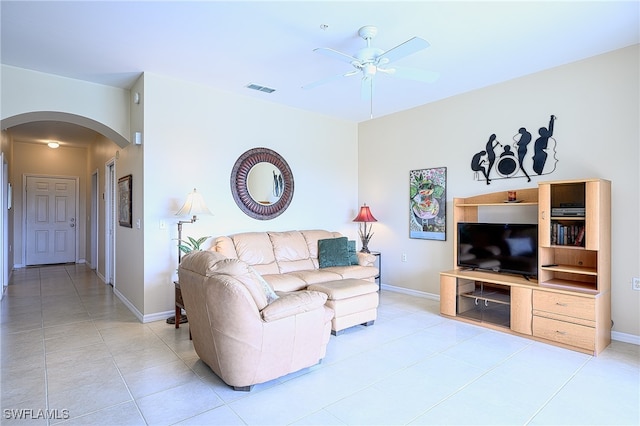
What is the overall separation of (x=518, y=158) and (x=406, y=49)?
230 centimetres

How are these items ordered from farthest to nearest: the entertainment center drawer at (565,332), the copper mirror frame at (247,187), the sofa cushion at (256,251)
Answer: the copper mirror frame at (247,187) < the sofa cushion at (256,251) < the entertainment center drawer at (565,332)

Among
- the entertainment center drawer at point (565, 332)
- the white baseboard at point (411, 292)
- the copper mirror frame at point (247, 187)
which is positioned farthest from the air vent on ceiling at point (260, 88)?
the entertainment center drawer at point (565, 332)

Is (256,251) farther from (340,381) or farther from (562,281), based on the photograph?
(562,281)

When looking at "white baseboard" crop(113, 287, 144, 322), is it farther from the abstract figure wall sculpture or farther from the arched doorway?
the abstract figure wall sculpture

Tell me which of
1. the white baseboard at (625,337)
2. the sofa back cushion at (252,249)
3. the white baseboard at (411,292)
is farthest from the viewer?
the white baseboard at (411,292)

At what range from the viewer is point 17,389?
2424 mm

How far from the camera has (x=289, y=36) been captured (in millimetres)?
3084

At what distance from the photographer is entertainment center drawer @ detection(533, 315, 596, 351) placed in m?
3.06

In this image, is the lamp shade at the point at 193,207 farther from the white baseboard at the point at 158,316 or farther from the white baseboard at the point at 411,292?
the white baseboard at the point at 411,292

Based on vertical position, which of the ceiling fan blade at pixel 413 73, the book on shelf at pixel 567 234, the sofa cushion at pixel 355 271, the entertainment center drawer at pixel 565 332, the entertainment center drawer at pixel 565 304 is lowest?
the entertainment center drawer at pixel 565 332

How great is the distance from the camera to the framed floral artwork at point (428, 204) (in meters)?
4.84

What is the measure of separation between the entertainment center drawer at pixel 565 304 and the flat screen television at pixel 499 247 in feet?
1.20

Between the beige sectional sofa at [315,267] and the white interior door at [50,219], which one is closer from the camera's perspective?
the beige sectional sofa at [315,267]

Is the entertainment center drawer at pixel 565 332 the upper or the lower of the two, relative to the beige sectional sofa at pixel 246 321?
lower
